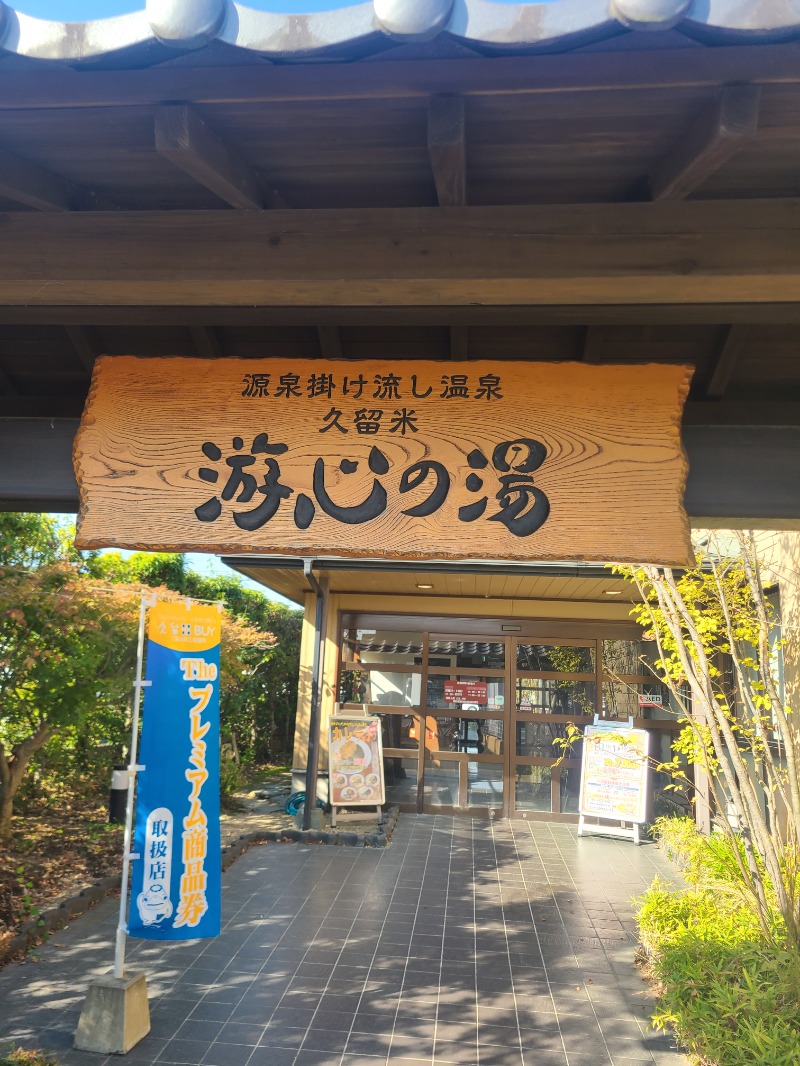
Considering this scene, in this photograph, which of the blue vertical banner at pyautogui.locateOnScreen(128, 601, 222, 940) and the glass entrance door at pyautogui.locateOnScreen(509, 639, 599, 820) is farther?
the glass entrance door at pyautogui.locateOnScreen(509, 639, 599, 820)

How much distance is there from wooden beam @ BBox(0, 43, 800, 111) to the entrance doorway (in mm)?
9719

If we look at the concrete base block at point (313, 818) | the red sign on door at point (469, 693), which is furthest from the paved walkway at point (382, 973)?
the red sign on door at point (469, 693)

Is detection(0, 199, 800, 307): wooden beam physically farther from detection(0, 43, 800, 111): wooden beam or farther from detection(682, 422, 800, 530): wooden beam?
detection(682, 422, 800, 530): wooden beam

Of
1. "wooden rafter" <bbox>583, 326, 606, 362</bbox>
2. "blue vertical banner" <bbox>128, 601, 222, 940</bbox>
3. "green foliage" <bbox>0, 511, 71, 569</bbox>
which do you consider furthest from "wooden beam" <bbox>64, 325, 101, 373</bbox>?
"green foliage" <bbox>0, 511, 71, 569</bbox>

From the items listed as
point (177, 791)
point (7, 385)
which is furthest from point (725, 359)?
point (177, 791)

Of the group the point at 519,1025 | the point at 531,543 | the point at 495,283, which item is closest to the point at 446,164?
the point at 495,283

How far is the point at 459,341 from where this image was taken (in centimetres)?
234

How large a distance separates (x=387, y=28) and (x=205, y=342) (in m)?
1.42

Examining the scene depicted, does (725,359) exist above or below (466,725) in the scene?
above

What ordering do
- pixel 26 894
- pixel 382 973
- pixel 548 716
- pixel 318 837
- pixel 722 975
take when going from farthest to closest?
pixel 548 716 < pixel 318 837 < pixel 26 894 < pixel 382 973 < pixel 722 975

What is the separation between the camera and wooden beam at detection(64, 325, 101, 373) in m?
2.53

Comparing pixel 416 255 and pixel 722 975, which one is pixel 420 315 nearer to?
pixel 416 255

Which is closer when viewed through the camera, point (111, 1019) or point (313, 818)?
point (111, 1019)

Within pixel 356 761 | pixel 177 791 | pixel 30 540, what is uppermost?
pixel 30 540
